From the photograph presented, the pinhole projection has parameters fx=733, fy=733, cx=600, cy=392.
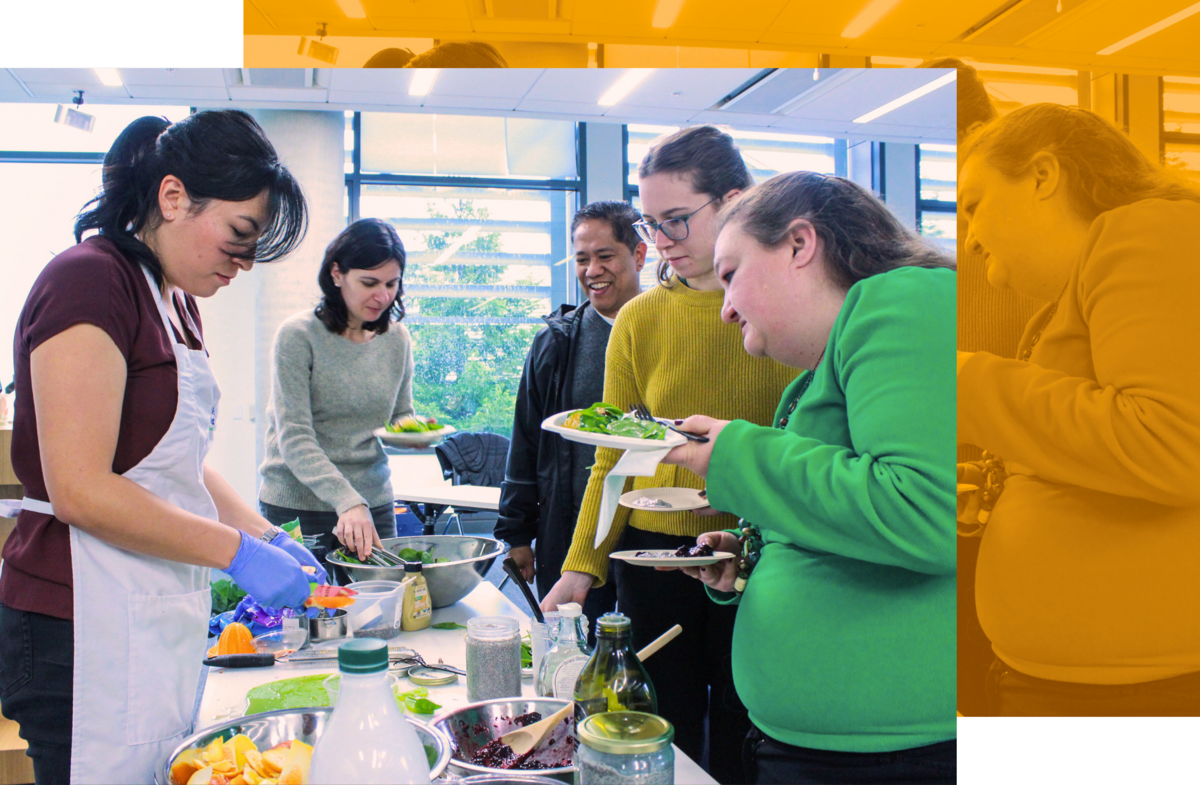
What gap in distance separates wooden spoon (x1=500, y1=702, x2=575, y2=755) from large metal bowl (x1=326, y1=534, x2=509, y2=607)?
636 millimetres

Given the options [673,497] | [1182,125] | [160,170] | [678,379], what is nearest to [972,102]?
[1182,125]

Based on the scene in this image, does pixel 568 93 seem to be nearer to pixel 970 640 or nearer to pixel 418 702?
pixel 418 702

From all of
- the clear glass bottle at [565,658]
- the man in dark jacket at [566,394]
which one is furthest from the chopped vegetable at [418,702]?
the man in dark jacket at [566,394]

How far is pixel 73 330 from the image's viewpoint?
89 centimetres

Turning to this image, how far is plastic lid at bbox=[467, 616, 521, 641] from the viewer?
111 centimetres

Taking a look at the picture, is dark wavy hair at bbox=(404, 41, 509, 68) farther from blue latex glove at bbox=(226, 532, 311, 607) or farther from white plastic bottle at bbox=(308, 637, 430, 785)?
white plastic bottle at bbox=(308, 637, 430, 785)

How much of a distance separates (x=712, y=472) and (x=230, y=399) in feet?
3.74

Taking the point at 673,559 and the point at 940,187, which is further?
the point at 940,187

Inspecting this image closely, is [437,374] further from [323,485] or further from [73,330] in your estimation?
[73,330]

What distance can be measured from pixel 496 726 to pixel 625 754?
35 cm

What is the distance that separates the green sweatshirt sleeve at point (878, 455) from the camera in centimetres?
80

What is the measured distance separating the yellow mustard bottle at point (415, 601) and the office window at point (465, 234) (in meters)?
0.49

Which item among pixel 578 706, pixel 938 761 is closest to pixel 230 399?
pixel 578 706

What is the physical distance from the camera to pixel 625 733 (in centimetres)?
74
